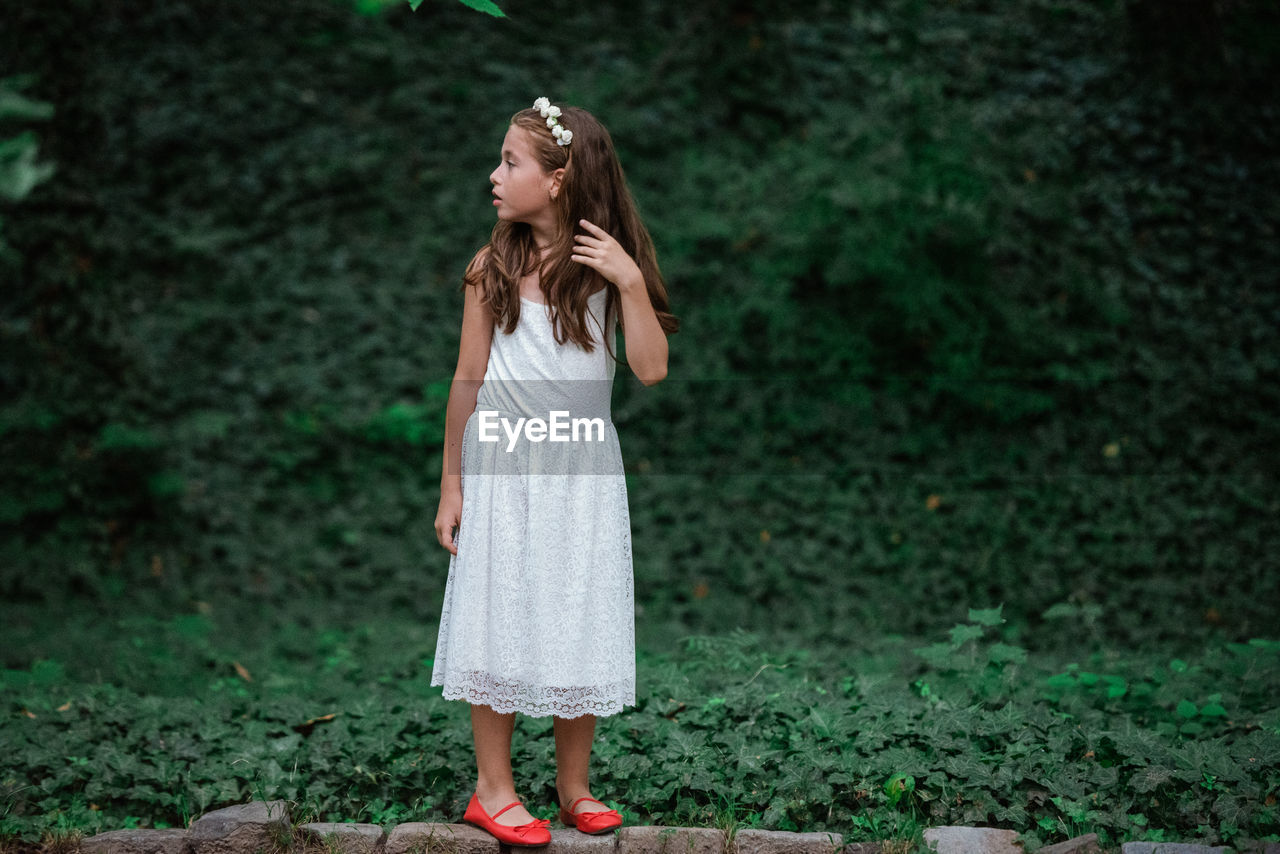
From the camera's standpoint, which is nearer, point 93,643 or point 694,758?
point 694,758

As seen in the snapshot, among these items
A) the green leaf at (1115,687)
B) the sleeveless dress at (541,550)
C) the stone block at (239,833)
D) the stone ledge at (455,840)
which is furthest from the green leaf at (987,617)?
the stone block at (239,833)

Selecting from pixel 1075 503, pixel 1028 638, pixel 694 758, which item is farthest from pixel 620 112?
pixel 694 758

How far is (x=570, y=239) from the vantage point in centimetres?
264

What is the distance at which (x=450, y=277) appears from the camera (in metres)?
7.39

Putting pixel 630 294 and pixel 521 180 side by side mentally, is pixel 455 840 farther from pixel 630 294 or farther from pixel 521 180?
pixel 521 180

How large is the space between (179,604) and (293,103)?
12.6 feet

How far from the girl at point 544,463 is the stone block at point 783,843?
0.33 meters

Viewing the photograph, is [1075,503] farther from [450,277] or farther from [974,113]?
[450,277]

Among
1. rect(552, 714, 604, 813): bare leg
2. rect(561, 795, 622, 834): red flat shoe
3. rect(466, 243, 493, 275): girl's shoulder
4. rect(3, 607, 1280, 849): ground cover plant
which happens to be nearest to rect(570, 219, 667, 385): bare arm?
rect(466, 243, 493, 275): girl's shoulder

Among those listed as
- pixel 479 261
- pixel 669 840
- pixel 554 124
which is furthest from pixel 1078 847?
pixel 554 124

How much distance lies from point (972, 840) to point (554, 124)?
2.12 metres

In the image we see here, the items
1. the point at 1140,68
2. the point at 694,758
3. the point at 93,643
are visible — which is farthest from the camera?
the point at 1140,68

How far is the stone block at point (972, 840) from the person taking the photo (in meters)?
2.64

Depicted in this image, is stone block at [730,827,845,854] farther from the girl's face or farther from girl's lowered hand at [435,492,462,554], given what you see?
the girl's face
